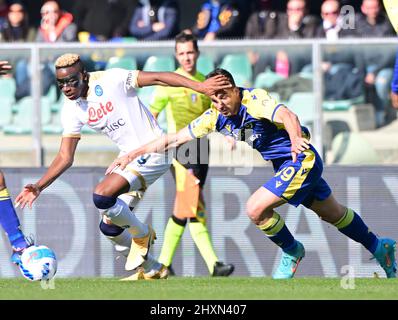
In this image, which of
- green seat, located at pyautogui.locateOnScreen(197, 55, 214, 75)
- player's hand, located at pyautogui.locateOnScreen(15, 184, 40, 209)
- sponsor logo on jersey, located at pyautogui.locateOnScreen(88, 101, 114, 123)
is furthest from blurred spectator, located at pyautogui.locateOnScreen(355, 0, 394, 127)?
player's hand, located at pyautogui.locateOnScreen(15, 184, 40, 209)

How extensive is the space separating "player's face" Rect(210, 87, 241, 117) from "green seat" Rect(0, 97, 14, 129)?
445 cm

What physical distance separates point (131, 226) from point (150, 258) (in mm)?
497

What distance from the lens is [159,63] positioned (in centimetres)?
1429

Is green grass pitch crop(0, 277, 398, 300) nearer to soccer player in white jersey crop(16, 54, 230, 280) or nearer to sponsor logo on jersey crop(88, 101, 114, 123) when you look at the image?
soccer player in white jersey crop(16, 54, 230, 280)

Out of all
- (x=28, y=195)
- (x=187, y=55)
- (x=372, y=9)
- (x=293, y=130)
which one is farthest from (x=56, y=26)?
(x=293, y=130)

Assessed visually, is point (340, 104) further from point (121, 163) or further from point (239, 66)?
point (121, 163)

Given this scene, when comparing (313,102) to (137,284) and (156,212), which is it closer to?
(156,212)

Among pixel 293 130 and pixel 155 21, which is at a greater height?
pixel 155 21

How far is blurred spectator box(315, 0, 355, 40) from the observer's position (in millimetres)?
15914

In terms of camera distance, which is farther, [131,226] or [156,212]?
[156,212]

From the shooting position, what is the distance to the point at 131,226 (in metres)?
11.4

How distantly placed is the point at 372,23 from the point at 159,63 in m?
3.14
